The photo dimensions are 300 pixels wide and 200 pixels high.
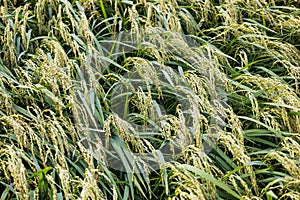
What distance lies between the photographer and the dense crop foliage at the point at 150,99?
1.65m

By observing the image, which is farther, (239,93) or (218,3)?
(218,3)

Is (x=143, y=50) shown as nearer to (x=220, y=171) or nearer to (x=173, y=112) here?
(x=173, y=112)

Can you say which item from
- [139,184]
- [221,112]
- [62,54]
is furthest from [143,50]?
[139,184]

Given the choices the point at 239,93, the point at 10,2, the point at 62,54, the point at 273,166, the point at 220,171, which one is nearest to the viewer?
the point at 220,171

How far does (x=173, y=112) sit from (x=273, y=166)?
460 mm

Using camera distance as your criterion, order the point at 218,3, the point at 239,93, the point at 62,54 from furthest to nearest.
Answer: the point at 218,3 < the point at 239,93 < the point at 62,54

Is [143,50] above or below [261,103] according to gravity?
above

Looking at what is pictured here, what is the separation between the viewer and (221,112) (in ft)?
6.17

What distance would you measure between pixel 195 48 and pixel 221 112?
50 cm

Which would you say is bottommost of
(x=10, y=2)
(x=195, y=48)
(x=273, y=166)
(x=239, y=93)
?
(x=273, y=166)

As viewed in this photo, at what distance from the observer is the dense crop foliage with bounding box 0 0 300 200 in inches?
64.8

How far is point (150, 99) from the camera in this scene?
73.2 inches

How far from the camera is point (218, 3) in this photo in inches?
111

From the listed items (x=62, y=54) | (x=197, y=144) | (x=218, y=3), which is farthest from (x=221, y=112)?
(x=218, y=3)
